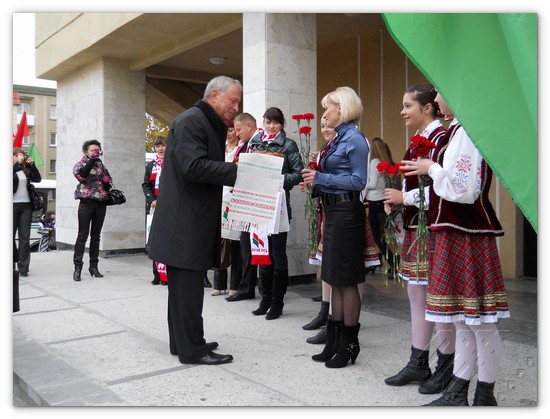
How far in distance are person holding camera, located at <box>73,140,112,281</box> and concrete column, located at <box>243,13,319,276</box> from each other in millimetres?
2075

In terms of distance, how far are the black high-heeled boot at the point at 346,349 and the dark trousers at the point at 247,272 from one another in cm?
191

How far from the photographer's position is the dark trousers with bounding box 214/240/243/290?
5352 mm

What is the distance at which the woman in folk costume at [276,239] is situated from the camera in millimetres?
4551

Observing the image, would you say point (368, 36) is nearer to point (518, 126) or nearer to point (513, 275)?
point (513, 275)

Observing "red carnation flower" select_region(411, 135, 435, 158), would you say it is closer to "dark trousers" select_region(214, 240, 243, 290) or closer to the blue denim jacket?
the blue denim jacket

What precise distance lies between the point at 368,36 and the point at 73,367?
263 inches

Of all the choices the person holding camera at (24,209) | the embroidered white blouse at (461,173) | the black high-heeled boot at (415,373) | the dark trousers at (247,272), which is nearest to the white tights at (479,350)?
the black high-heeled boot at (415,373)

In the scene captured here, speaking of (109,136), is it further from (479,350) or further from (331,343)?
(479,350)

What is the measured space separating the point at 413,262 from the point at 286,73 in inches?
130

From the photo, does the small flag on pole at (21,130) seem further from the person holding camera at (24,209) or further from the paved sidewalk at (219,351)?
the person holding camera at (24,209)

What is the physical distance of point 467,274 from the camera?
2494 mm

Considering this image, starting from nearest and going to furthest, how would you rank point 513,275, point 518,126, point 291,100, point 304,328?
point 518,126, point 304,328, point 291,100, point 513,275

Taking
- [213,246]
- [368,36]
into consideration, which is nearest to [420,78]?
[368,36]

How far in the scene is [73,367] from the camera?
3.28 meters
